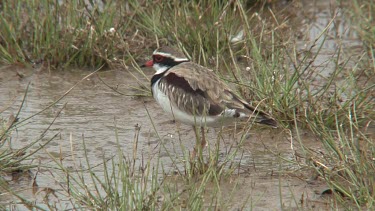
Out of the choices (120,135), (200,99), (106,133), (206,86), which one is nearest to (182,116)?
(200,99)

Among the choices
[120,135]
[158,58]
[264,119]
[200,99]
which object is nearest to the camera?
[264,119]

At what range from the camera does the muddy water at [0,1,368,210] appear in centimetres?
658

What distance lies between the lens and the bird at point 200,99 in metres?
7.30

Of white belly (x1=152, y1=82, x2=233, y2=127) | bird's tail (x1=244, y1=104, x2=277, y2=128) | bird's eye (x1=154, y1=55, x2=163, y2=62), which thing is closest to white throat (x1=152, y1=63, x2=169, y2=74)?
bird's eye (x1=154, y1=55, x2=163, y2=62)

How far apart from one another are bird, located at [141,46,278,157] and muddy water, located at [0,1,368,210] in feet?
0.65

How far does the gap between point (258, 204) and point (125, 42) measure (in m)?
3.58

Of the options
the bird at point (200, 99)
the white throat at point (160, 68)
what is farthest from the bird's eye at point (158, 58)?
the bird at point (200, 99)

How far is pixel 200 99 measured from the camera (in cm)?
745

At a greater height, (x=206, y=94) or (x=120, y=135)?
(x=206, y=94)

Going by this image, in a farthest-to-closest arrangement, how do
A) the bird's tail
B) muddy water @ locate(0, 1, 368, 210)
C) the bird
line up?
1. the bird
2. the bird's tail
3. muddy water @ locate(0, 1, 368, 210)

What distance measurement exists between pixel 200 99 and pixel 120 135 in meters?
0.95

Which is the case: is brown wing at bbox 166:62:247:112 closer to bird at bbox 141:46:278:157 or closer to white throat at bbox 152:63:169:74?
bird at bbox 141:46:278:157

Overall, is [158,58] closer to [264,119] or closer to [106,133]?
[106,133]

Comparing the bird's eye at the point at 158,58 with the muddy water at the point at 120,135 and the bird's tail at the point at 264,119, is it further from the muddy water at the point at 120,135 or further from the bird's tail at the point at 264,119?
the bird's tail at the point at 264,119
